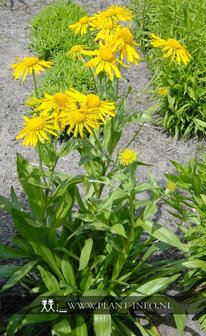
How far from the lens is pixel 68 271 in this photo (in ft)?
6.04

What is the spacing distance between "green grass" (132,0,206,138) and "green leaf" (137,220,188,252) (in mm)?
1460

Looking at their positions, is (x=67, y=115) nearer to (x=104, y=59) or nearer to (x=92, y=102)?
(x=92, y=102)

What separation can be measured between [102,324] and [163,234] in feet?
1.53

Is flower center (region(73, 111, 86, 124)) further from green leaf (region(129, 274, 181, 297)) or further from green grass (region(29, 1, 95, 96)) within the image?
green grass (region(29, 1, 95, 96))

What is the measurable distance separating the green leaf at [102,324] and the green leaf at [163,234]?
0.43 metres

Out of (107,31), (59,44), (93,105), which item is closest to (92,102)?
(93,105)

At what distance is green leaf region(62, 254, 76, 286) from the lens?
183 cm

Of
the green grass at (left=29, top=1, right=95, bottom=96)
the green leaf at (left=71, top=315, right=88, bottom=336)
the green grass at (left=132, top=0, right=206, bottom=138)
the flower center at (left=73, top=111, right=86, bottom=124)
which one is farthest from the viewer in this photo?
the green grass at (left=29, top=1, right=95, bottom=96)

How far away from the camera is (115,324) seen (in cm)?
195

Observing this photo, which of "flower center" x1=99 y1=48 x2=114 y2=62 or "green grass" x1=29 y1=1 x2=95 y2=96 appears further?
"green grass" x1=29 y1=1 x2=95 y2=96

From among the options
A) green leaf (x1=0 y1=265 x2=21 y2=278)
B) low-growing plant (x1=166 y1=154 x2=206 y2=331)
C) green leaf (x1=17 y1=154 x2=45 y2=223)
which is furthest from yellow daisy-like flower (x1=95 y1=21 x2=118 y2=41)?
green leaf (x1=0 y1=265 x2=21 y2=278)

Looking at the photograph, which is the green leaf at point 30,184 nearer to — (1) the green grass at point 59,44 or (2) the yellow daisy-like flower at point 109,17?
(2) the yellow daisy-like flower at point 109,17

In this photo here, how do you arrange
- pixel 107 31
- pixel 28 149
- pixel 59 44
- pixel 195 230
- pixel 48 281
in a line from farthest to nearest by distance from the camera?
pixel 59 44, pixel 28 149, pixel 195 230, pixel 48 281, pixel 107 31

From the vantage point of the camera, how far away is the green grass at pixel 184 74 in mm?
3135
